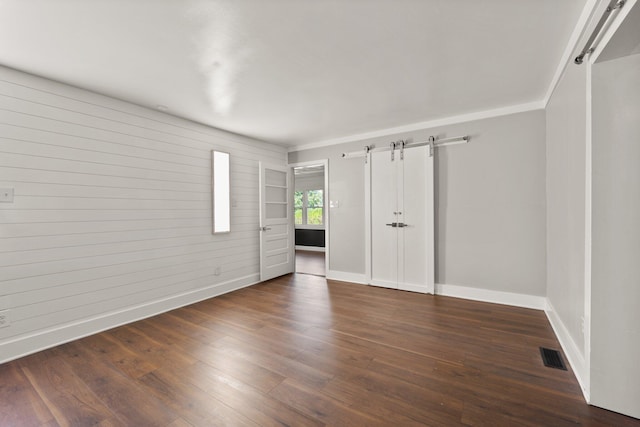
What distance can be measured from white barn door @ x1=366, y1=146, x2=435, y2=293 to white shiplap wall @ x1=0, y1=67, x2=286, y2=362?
8.42 feet

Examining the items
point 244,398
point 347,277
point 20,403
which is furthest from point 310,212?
point 20,403

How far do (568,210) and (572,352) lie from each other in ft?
3.76

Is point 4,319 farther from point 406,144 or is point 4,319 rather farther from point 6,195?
point 406,144

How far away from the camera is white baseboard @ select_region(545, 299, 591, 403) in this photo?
74.7 inches

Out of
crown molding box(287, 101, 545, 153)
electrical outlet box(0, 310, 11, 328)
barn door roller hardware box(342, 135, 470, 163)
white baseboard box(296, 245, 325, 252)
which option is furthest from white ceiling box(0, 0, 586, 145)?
white baseboard box(296, 245, 325, 252)

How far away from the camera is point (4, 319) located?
2469 millimetres

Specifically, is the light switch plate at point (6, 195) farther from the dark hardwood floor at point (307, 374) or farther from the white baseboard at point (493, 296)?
the white baseboard at point (493, 296)

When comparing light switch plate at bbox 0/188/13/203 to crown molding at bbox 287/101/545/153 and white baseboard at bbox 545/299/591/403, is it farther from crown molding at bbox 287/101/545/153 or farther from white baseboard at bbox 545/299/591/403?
white baseboard at bbox 545/299/591/403

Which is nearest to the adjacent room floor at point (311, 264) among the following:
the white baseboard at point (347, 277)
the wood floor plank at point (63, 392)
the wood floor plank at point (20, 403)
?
the white baseboard at point (347, 277)

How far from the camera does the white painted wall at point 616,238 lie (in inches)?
64.7

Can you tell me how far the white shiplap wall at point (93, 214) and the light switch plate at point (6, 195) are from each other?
31 millimetres

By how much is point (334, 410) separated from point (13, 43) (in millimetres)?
3502

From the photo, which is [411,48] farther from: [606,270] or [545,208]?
[545,208]

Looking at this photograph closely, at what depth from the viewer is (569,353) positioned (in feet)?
7.64
